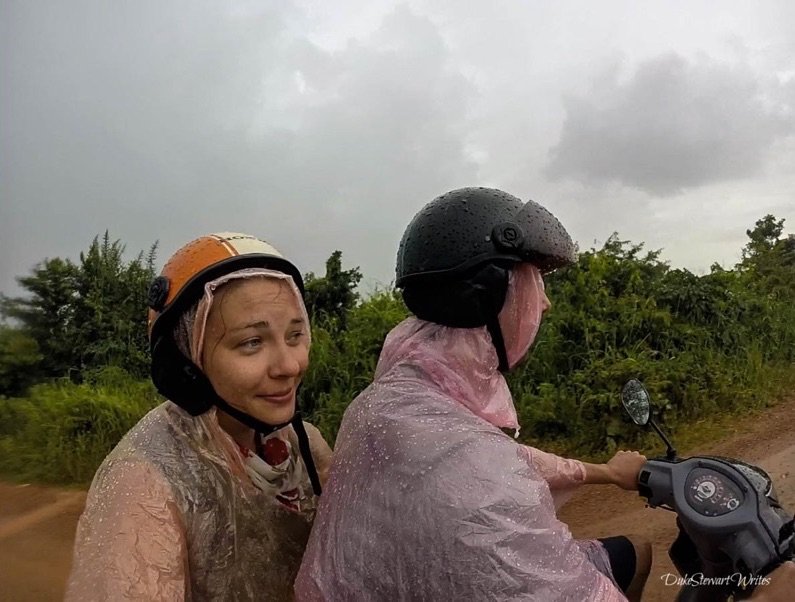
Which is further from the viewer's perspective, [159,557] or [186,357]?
[186,357]

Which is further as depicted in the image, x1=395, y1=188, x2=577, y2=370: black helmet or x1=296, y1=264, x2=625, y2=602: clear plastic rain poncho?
x1=395, y1=188, x2=577, y2=370: black helmet

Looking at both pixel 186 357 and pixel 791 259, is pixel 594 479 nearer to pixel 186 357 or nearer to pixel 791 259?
pixel 186 357

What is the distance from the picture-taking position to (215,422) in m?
1.75

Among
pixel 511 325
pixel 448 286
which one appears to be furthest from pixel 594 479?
pixel 448 286

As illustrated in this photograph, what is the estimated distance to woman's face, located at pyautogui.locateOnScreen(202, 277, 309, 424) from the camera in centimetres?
164

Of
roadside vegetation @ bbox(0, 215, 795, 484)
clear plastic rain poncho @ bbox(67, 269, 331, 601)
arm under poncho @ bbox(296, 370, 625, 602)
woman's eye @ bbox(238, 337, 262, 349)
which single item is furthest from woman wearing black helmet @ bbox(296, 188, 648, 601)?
roadside vegetation @ bbox(0, 215, 795, 484)

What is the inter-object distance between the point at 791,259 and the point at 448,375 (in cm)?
1241

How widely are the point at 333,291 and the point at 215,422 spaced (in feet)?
22.9

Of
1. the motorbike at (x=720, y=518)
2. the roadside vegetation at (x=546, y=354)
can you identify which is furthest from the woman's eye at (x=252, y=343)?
the roadside vegetation at (x=546, y=354)

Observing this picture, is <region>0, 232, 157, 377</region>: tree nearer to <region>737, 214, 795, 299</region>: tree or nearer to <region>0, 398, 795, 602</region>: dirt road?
<region>0, 398, 795, 602</region>: dirt road

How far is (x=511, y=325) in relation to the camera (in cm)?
186

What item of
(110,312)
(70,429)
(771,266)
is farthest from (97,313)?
(771,266)

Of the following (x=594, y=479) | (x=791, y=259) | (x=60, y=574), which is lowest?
(x=60, y=574)

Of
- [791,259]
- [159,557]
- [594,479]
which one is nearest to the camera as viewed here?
[159,557]
